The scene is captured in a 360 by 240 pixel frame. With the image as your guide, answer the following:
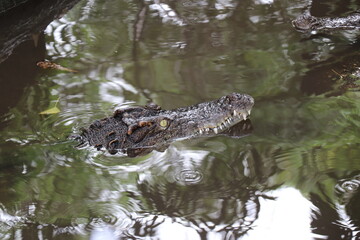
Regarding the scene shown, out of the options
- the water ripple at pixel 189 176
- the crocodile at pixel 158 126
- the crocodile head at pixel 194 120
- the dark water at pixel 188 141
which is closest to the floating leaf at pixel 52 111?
the dark water at pixel 188 141

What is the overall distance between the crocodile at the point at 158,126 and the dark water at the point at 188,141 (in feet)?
0.46

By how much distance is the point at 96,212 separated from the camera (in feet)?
12.9

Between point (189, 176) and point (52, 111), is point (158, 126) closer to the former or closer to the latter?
point (189, 176)

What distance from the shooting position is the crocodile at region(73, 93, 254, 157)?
4.86 meters

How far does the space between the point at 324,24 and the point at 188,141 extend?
340 centimetres

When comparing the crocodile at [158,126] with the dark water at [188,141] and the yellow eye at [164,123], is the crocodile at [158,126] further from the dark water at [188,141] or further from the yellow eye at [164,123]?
the dark water at [188,141]

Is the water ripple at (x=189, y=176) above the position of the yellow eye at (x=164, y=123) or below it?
below

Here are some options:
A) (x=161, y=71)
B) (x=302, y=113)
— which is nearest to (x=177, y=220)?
(x=302, y=113)

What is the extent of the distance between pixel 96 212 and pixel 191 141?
1.30 metres

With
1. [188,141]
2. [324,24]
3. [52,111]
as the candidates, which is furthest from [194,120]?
[324,24]

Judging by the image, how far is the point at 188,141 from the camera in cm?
488

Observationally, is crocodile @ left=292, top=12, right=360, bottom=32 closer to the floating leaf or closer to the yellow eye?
the yellow eye

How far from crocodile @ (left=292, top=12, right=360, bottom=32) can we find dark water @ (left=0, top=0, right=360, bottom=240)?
5.5 inches

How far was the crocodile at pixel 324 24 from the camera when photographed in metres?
7.07
